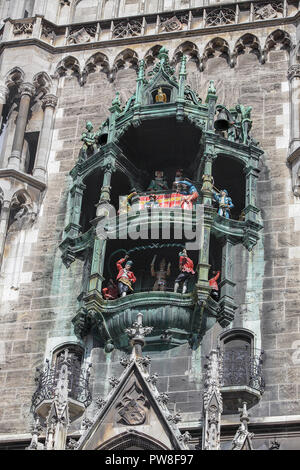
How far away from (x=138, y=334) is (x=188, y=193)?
12.8 ft

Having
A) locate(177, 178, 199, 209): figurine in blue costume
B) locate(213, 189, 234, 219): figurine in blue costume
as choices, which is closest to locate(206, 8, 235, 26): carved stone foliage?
locate(177, 178, 199, 209): figurine in blue costume

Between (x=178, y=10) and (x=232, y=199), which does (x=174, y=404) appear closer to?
(x=232, y=199)

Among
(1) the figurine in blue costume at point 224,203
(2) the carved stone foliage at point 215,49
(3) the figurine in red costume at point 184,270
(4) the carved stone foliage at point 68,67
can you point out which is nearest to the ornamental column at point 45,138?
(4) the carved stone foliage at point 68,67

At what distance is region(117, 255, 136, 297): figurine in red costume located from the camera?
26531 mm

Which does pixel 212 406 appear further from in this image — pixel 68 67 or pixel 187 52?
pixel 68 67

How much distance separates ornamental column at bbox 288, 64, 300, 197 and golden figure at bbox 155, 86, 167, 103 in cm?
255

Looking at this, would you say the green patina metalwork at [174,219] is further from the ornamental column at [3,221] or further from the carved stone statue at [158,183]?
the ornamental column at [3,221]

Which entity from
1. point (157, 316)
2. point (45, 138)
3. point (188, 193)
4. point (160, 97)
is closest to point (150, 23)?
point (160, 97)

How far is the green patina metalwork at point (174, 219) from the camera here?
2584 centimetres

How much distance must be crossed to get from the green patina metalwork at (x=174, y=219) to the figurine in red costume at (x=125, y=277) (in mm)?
384

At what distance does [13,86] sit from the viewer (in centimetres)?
3028
